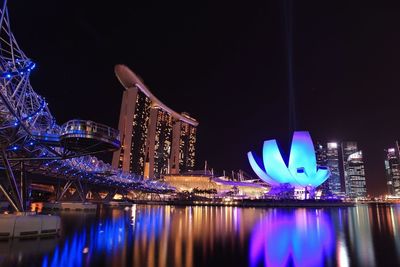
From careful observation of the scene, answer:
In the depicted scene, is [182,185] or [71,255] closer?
[71,255]

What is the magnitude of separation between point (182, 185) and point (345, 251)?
340 ft

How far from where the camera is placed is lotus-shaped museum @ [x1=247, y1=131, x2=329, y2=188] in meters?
60.8

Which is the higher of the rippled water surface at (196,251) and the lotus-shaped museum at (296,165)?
the lotus-shaped museum at (296,165)

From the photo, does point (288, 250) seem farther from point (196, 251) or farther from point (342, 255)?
point (196, 251)

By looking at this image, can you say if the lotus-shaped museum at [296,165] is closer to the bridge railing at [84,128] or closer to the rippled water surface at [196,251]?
the rippled water surface at [196,251]

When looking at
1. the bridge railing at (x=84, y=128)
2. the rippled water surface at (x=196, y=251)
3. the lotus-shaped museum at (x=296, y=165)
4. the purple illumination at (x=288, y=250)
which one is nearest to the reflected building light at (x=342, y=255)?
the rippled water surface at (x=196, y=251)

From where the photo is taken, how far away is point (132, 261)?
10.2 m

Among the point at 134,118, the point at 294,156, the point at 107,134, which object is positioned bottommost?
the point at 107,134

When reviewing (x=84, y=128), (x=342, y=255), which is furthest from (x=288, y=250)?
(x=84, y=128)

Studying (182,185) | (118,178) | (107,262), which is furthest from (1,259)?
(182,185)

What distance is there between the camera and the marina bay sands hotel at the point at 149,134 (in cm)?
10919

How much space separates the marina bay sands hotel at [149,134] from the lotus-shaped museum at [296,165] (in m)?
54.6

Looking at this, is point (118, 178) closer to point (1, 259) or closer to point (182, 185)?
point (1, 259)

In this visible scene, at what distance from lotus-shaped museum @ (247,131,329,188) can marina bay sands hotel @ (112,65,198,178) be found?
54555mm
